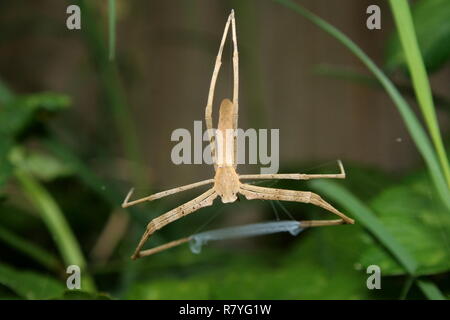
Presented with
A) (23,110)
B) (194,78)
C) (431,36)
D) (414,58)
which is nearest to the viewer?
(414,58)

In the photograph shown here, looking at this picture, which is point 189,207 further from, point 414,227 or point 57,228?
point 57,228

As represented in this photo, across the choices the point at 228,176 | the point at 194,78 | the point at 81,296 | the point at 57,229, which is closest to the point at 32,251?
the point at 57,229

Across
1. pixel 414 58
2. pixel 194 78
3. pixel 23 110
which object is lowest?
pixel 414 58

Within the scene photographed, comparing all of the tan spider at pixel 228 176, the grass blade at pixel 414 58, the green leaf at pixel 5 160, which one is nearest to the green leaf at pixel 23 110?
the green leaf at pixel 5 160

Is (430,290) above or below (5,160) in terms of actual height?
below

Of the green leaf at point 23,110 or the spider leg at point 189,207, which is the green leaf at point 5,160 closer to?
the green leaf at point 23,110

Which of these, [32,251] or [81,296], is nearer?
[81,296]

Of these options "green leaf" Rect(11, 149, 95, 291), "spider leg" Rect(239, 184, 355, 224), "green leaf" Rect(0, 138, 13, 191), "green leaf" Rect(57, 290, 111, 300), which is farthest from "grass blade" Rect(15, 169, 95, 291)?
"spider leg" Rect(239, 184, 355, 224)
